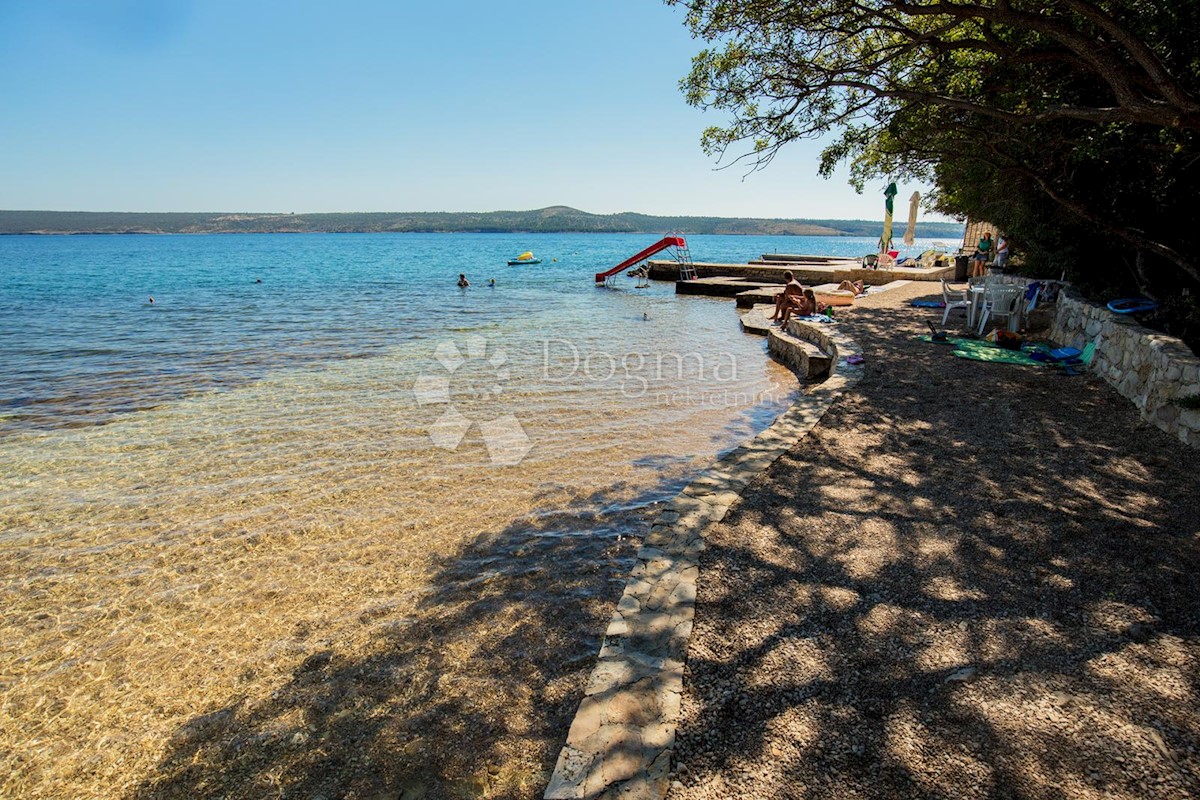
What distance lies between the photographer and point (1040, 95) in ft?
25.8

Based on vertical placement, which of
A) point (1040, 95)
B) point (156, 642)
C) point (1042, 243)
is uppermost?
point (1040, 95)

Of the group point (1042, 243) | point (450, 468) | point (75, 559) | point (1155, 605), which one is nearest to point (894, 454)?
point (1155, 605)

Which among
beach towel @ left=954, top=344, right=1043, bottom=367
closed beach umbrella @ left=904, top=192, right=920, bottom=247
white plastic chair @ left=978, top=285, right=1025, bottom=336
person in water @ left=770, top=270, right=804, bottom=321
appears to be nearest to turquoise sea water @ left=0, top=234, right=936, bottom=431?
person in water @ left=770, top=270, right=804, bottom=321

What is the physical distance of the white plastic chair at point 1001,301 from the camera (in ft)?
35.2

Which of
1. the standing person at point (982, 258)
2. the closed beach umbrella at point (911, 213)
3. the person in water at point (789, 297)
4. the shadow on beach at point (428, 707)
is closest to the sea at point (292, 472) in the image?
the shadow on beach at point (428, 707)

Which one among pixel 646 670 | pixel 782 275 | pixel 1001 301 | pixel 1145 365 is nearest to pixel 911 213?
pixel 782 275

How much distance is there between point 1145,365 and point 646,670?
22.7 feet

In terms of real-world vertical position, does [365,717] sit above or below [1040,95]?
below

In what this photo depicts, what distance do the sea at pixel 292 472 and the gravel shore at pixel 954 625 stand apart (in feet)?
4.92

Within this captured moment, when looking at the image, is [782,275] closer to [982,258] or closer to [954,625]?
[982,258]

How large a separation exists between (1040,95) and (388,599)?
9850 millimetres

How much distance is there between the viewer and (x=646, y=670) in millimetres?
2908

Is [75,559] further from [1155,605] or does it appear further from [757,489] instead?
[1155,605]

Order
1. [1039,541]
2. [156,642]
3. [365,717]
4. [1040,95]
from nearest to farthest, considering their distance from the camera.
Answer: [365,717]
[156,642]
[1039,541]
[1040,95]
